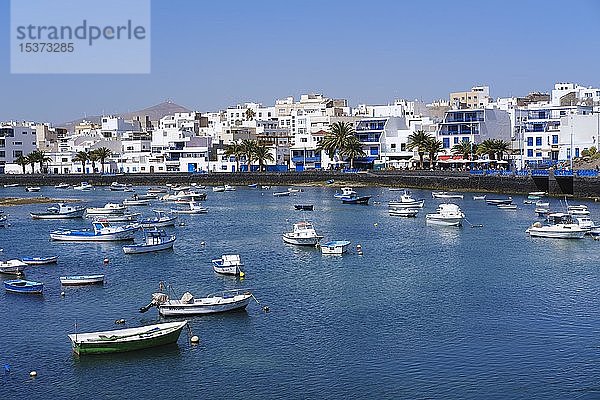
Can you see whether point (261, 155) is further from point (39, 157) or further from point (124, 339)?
point (124, 339)

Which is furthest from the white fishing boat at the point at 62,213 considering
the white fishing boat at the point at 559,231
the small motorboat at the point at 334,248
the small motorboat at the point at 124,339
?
the small motorboat at the point at 124,339

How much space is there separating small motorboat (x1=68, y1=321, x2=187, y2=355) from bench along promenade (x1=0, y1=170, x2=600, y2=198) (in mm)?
56670

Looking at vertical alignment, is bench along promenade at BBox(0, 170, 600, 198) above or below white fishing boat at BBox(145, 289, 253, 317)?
above

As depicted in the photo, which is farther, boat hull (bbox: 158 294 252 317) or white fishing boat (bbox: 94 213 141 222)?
white fishing boat (bbox: 94 213 141 222)

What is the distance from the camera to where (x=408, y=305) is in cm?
3262

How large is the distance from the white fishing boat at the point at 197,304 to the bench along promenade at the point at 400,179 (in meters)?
51.8

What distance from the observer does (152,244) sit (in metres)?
47.0

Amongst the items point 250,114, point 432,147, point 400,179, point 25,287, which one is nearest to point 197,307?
point 25,287

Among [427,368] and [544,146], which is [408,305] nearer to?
[427,368]

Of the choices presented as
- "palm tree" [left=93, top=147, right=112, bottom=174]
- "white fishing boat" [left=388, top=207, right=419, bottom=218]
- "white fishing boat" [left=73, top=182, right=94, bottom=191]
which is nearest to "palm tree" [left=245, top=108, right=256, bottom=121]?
"palm tree" [left=93, top=147, right=112, bottom=174]

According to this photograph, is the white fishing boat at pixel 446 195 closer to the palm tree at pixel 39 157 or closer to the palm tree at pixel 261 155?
the palm tree at pixel 261 155

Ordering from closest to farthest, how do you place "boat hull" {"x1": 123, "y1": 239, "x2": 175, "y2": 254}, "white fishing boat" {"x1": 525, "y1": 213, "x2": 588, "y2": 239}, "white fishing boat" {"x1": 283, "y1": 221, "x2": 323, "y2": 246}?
"boat hull" {"x1": 123, "y1": 239, "x2": 175, "y2": 254} → "white fishing boat" {"x1": 283, "y1": 221, "x2": 323, "y2": 246} → "white fishing boat" {"x1": 525, "y1": 213, "x2": 588, "y2": 239}

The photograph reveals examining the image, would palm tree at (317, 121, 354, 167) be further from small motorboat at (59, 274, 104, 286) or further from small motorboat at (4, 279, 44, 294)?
small motorboat at (4, 279, 44, 294)

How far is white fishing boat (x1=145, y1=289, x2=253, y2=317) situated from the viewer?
3039cm
